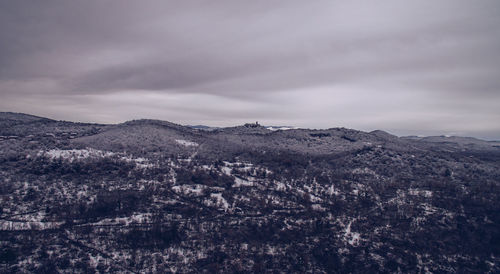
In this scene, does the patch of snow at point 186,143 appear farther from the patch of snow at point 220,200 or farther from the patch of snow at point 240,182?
the patch of snow at point 220,200

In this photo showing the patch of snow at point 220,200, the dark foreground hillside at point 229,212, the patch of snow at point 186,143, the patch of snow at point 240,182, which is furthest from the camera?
the patch of snow at point 186,143

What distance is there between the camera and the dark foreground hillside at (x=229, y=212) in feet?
263

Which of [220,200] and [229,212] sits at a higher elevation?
[220,200]

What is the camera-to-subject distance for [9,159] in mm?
121938

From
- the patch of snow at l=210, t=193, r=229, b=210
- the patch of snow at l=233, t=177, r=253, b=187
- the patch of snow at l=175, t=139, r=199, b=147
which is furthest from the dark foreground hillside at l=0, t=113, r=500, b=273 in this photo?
the patch of snow at l=175, t=139, r=199, b=147

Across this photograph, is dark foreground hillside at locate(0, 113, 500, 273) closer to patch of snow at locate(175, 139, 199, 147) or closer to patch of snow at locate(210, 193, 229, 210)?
patch of snow at locate(210, 193, 229, 210)

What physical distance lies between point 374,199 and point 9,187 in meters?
133

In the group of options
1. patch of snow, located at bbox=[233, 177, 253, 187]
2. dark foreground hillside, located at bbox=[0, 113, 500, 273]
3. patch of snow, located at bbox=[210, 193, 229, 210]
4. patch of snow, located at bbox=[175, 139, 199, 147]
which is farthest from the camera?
patch of snow, located at bbox=[175, 139, 199, 147]

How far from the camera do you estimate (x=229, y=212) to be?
105 m

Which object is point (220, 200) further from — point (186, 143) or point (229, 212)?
point (186, 143)

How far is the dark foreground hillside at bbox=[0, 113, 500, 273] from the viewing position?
80312 millimetres

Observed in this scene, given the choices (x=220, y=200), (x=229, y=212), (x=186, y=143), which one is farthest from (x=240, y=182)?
(x=186, y=143)

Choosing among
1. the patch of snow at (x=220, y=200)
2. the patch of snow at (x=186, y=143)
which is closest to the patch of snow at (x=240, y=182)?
the patch of snow at (x=220, y=200)

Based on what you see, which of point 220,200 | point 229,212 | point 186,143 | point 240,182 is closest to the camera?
point 229,212
